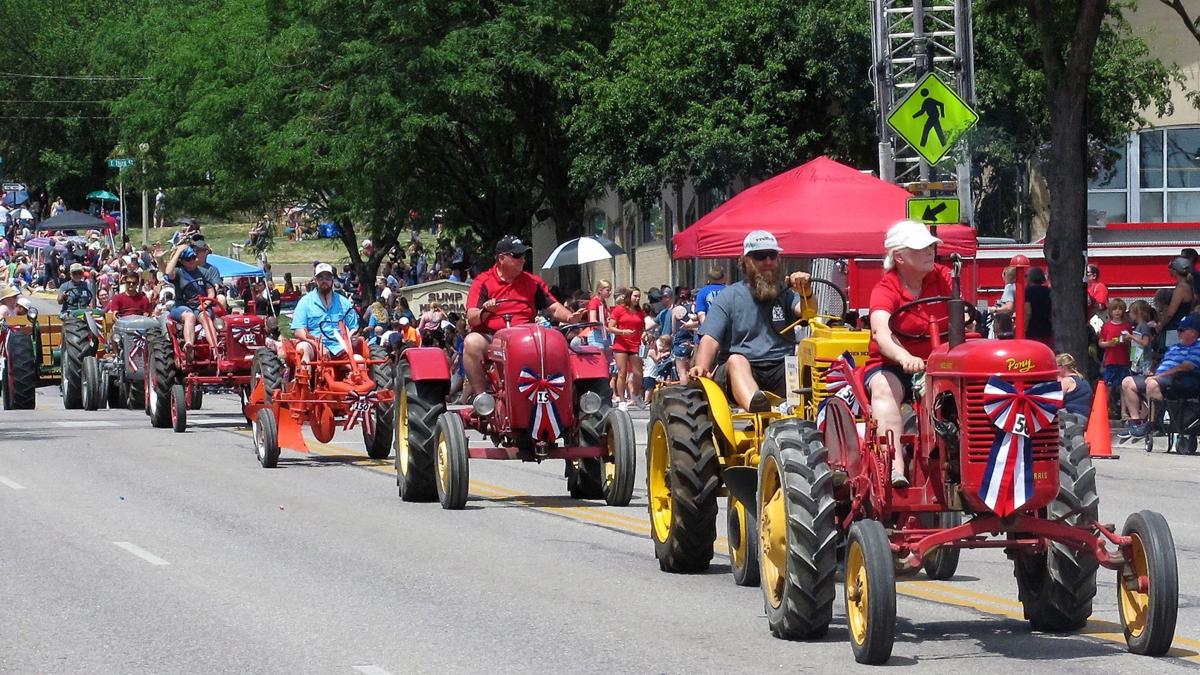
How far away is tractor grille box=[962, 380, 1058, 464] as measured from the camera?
850cm

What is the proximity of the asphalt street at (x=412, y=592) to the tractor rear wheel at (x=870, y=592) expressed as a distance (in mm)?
201

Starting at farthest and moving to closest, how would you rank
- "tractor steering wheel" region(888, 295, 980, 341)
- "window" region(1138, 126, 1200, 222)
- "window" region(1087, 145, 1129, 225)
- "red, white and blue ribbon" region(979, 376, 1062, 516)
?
1. "window" region(1087, 145, 1129, 225)
2. "window" region(1138, 126, 1200, 222)
3. "tractor steering wheel" region(888, 295, 980, 341)
4. "red, white and blue ribbon" region(979, 376, 1062, 516)

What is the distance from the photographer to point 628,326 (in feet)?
99.0

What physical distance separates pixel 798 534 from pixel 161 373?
17444 millimetres

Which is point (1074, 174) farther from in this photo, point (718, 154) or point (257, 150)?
point (257, 150)

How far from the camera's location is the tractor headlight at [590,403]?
15711 millimetres

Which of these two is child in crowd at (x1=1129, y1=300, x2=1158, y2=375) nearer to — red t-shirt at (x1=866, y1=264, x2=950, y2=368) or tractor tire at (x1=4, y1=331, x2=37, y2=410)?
red t-shirt at (x1=866, y1=264, x2=950, y2=368)

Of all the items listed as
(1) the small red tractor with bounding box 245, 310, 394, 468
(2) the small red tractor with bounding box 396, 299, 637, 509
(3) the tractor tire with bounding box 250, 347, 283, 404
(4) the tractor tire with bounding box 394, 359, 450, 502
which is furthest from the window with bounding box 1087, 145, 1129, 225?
(4) the tractor tire with bounding box 394, 359, 450, 502

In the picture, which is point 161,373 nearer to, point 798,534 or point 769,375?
point 769,375

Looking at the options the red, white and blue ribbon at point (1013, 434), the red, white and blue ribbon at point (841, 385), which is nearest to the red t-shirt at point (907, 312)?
the red, white and blue ribbon at point (841, 385)

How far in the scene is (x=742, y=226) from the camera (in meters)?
24.8

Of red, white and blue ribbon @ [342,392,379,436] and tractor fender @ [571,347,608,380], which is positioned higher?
tractor fender @ [571,347,608,380]

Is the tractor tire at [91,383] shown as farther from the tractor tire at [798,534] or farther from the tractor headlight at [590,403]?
the tractor tire at [798,534]

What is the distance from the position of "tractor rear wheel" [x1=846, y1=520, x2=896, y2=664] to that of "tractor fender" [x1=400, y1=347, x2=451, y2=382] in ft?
25.2
